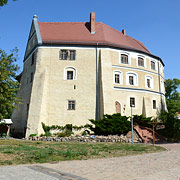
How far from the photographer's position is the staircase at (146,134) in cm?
1934

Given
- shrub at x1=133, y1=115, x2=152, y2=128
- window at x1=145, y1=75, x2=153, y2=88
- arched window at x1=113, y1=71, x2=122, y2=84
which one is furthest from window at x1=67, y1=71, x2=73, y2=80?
window at x1=145, y1=75, x2=153, y2=88

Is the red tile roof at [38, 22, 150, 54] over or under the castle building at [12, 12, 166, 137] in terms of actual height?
over

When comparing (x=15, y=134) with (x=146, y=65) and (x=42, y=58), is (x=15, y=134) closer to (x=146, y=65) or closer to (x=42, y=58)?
(x=42, y=58)

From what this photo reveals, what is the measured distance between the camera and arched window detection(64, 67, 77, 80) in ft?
83.1

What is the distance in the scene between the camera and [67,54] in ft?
85.1

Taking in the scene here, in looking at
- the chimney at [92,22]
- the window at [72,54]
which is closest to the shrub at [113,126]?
the window at [72,54]

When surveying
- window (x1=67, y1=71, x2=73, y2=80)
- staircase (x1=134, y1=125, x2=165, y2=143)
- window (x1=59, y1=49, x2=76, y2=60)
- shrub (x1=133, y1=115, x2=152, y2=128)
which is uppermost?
window (x1=59, y1=49, x2=76, y2=60)

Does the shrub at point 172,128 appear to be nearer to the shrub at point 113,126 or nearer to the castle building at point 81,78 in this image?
the shrub at point 113,126

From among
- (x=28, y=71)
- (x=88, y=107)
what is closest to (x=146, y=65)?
(x=88, y=107)

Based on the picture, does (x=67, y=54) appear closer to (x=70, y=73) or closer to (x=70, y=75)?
(x=70, y=73)

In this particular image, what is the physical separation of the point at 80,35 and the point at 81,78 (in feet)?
22.0

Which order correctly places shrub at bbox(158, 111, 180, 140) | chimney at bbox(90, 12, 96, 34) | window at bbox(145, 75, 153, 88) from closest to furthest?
1. shrub at bbox(158, 111, 180, 140)
2. window at bbox(145, 75, 153, 88)
3. chimney at bbox(90, 12, 96, 34)

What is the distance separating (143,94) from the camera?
27.6 m

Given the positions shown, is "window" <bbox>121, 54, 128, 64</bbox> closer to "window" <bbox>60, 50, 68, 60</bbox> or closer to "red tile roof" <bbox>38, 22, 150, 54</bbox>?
"red tile roof" <bbox>38, 22, 150, 54</bbox>
